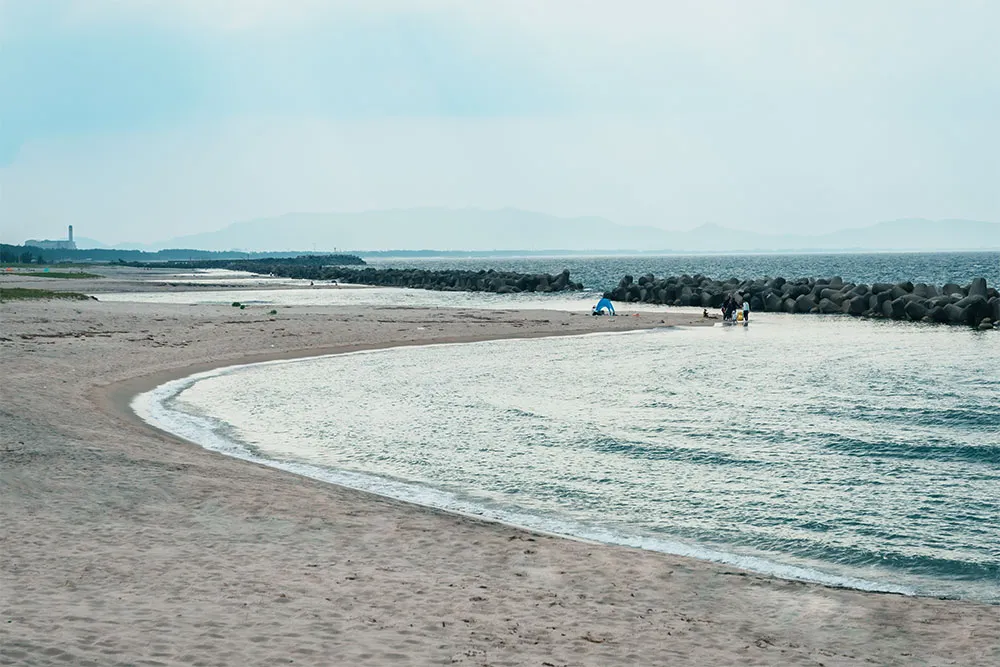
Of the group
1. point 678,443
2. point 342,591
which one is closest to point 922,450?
point 678,443

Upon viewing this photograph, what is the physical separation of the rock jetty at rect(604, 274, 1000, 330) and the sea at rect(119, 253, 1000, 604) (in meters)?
16.1

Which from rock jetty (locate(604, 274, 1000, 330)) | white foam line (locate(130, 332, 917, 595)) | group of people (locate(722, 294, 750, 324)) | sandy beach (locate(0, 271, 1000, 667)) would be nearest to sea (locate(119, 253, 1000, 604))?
white foam line (locate(130, 332, 917, 595))

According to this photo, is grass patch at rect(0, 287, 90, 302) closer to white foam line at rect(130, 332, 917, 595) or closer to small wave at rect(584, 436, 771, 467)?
white foam line at rect(130, 332, 917, 595)

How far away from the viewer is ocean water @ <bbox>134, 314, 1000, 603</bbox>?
1181 centimetres

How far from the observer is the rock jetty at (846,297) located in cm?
4706

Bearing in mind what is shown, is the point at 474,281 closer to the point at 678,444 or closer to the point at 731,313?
the point at 731,313

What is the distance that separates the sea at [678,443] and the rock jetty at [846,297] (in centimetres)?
1613

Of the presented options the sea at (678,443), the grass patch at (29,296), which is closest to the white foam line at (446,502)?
the sea at (678,443)

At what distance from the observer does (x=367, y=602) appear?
8453 millimetres

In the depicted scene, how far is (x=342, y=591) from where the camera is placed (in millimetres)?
8742

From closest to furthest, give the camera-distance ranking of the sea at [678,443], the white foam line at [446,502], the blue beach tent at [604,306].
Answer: the white foam line at [446,502] → the sea at [678,443] → the blue beach tent at [604,306]

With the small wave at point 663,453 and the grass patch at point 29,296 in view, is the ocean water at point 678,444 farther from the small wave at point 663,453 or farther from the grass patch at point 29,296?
the grass patch at point 29,296

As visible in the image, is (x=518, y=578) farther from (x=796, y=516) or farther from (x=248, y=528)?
(x=796, y=516)

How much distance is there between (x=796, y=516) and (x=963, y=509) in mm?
2238
